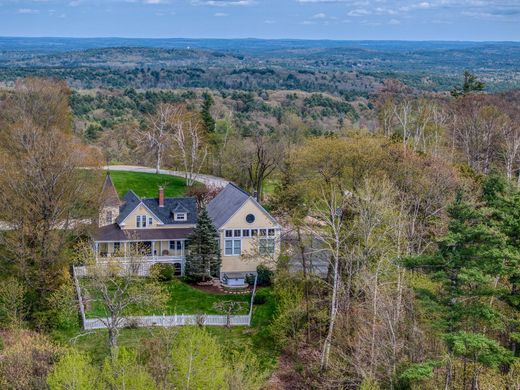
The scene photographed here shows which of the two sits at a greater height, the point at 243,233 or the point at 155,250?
the point at 243,233

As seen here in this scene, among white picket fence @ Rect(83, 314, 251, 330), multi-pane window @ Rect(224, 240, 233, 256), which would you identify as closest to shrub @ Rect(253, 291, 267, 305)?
white picket fence @ Rect(83, 314, 251, 330)

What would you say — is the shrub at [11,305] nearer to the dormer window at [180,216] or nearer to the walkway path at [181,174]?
the dormer window at [180,216]

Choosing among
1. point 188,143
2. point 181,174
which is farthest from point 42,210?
point 188,143

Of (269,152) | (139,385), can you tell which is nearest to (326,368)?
(139,385)

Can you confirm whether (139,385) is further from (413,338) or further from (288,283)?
(288,283)

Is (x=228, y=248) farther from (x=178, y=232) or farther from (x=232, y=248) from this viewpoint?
(x=178, y=232)

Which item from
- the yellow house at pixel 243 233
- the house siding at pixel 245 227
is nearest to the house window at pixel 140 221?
the yellow house at pixel 243 233
